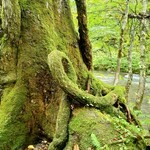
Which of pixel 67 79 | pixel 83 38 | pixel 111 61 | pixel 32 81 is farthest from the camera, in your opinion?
pixel 111 61

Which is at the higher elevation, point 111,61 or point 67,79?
point 67,79

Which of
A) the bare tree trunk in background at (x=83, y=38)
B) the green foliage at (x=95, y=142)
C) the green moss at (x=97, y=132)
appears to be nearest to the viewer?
the green foliage at (x=95, y=142)

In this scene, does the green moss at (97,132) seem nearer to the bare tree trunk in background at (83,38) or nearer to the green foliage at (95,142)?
the green foliage at (95,142)

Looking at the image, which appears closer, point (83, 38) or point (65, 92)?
point (65, 92)

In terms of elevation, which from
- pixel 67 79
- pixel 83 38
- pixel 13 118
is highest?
pixel 83 38

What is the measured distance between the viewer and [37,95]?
3684mm

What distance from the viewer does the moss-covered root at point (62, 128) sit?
10.2 feet

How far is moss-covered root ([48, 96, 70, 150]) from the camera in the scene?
3.12 metres

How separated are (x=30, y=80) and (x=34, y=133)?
2.59 ft

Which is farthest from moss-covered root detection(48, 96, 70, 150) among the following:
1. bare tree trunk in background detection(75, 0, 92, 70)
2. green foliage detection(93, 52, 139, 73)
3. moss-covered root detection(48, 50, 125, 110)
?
green foliage detection(93, 52, 139, 73)

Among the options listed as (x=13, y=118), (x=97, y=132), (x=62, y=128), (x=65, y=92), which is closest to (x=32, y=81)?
(x=13, y=118)

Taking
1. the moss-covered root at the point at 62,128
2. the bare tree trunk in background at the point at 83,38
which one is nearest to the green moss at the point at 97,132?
the moss-covered root at the point at 62,128

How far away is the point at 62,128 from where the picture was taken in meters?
3.16

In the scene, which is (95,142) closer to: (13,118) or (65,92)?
(65,92)
